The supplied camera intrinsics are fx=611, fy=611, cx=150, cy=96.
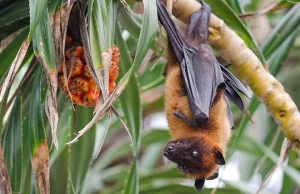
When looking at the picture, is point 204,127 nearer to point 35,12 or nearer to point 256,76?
point 256,76

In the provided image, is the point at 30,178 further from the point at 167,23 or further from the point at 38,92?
the point at 167,23

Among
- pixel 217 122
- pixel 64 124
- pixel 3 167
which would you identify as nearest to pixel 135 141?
pixel 217 122

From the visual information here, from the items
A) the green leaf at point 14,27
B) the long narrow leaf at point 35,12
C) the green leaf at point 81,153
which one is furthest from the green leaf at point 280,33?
the long narrow leaf at point 35,12

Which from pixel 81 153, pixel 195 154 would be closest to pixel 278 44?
pixel 195 154

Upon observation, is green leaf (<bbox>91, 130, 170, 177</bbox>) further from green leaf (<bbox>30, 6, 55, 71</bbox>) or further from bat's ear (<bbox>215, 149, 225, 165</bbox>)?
green leaf (<bbox>30, 6, 55, 71</bbox>)

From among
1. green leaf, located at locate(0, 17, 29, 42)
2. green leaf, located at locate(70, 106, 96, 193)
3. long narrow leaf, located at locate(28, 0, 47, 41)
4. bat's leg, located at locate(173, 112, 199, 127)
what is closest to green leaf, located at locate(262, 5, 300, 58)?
bat's leg, located at locate(173, 112, 199, 127)

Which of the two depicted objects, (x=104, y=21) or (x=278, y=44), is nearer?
(x=104, y=21)

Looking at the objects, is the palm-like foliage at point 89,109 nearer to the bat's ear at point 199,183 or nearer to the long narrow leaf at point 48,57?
the long narrow leaf at point 48,57
